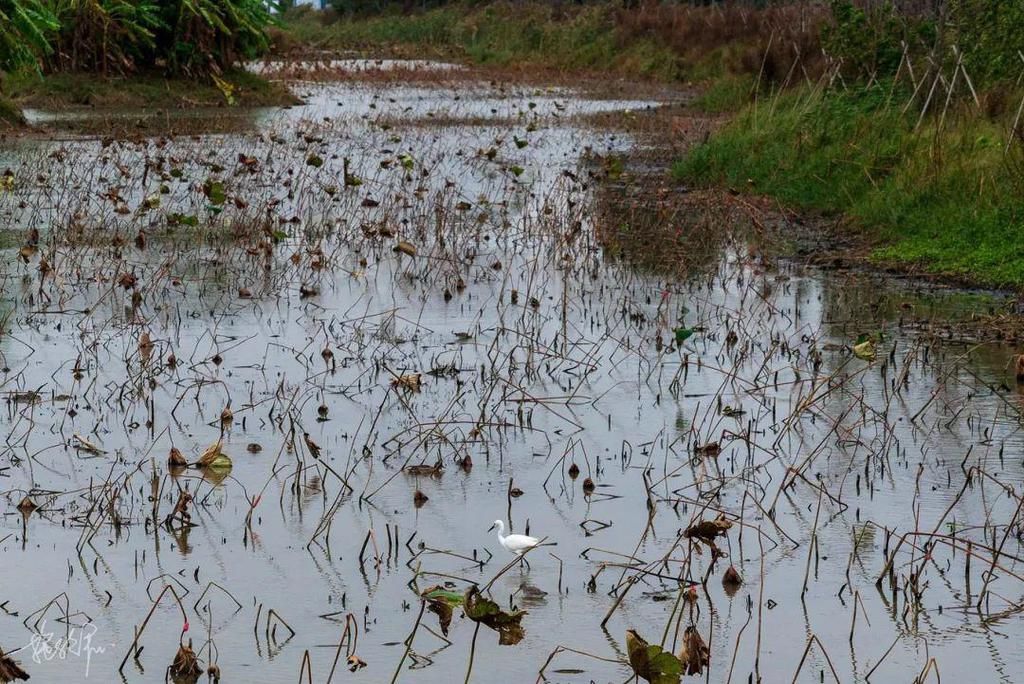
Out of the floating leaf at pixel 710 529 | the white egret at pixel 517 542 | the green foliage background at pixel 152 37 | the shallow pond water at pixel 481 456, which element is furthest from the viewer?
the green foliage background at pixel 152 37

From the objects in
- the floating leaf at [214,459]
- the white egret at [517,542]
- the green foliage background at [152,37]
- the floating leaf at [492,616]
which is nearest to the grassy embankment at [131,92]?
the green foliage background at [152,37]

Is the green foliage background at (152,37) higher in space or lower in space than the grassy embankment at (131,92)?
higher

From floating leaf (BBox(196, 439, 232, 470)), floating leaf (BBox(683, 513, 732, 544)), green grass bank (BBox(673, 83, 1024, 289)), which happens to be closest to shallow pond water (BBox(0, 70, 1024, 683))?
floating leaf (BBox(196, 439, 232, 470))

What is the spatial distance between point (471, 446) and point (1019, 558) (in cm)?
231

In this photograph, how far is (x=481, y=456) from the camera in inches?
239

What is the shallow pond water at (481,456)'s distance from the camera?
4.26m

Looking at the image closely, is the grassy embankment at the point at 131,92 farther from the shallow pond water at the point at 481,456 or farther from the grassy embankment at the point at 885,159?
the shallow pond water at the point at 481,456

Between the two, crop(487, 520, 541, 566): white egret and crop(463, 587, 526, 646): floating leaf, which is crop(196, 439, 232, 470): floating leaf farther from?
crop(463, 587, 526, 646): floating leaf

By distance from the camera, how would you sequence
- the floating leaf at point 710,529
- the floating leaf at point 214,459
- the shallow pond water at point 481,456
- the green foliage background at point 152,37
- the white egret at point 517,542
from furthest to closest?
the green foliage background at point 152,37
the floating leaf at point 214,459
the white egret at point 517,542
the shallow pond water at point 481,456
the floating leaf at point 710,529

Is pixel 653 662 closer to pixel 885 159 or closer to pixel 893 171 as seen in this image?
pixel 893 171

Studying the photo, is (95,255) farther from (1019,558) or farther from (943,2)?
(943,2)

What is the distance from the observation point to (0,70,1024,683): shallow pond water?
4.26 meters

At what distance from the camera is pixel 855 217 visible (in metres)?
11.8

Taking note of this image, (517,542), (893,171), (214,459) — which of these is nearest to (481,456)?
(214,459)
